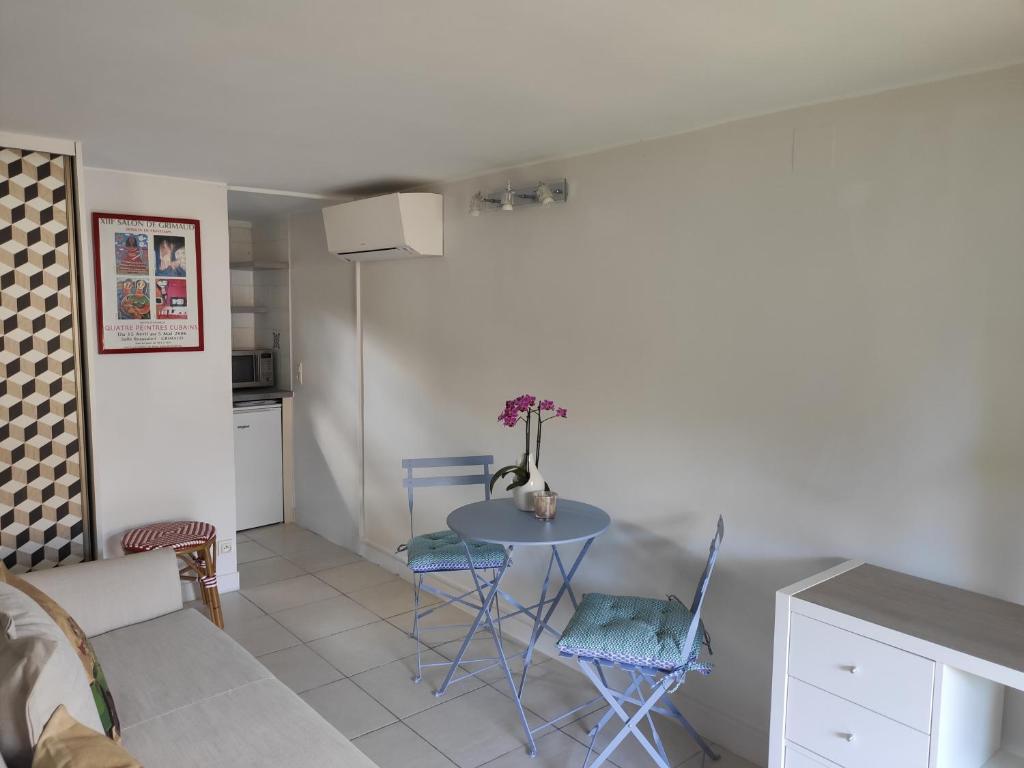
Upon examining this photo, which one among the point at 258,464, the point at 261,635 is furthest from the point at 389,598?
the point at 258,464

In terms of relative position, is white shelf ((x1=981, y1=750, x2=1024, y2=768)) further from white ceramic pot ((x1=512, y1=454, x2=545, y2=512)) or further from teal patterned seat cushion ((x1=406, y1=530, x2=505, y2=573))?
teal patterned seat cushion ((x1=406, y1=530, x2=505, y2=573))

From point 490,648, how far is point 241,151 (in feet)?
8.46

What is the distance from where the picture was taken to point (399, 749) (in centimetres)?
273

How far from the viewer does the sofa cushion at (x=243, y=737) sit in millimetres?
1870

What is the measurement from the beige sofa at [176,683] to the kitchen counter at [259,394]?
7.84ft

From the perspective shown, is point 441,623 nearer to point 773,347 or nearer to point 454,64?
point 773,347

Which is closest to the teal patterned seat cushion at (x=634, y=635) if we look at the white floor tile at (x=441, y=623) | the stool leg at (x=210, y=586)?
the white floor tile at (x=441, y=623)

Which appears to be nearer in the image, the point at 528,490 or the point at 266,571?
the point at 528,490

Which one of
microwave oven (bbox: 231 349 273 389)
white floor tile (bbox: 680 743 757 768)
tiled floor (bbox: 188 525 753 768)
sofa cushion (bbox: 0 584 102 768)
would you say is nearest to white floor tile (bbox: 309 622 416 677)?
tiled floor (bbox: 188 525 753 768)

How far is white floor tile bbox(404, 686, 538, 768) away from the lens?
2.71 m

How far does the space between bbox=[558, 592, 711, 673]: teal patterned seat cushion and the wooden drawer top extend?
52cm

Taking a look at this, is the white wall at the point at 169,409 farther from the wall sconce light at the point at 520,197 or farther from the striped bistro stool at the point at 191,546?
the wall sconce light at the point at 520,197

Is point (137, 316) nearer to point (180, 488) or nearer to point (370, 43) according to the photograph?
point (180, 488)

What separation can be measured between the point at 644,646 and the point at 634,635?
6cm
